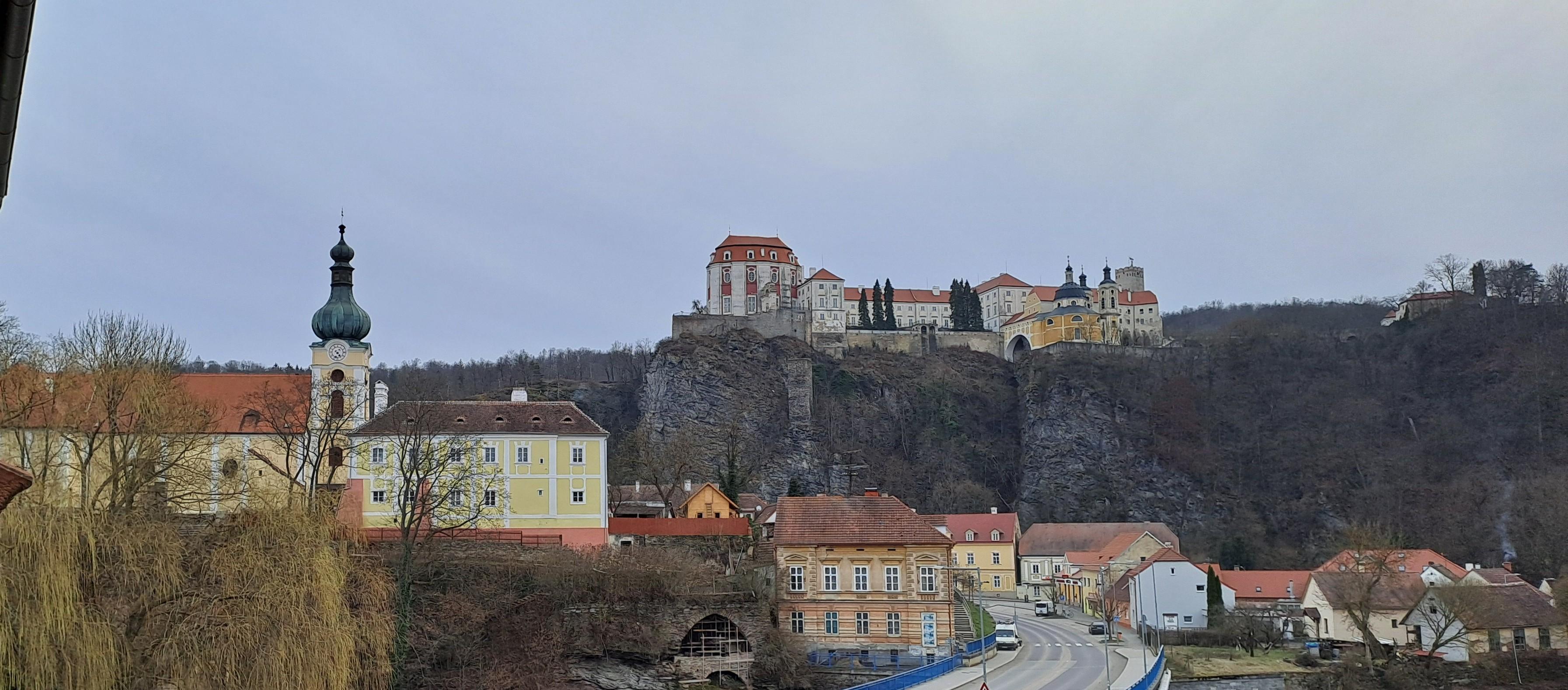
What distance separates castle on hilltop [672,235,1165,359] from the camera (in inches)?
4437

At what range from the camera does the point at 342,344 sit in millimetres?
51281

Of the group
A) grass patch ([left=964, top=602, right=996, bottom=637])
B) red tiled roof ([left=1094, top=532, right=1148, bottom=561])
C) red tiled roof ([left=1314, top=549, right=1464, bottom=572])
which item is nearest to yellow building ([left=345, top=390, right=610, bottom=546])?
grass patch ([left=964, top=602, right=996, bottom=637])

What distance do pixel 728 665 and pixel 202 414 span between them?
57.8 ft

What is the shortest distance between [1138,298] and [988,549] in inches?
2336

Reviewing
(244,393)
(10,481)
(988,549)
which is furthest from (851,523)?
(10,481)

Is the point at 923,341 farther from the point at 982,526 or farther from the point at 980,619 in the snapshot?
the point at 980,619

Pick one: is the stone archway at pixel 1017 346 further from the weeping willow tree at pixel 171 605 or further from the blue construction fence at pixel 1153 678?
the weeping willow tree at pixel 171 605

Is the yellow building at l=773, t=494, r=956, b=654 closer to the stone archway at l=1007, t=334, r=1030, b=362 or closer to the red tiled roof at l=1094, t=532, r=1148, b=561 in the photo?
the red tiled roof at l=1094, t=532, r=1148, b=561

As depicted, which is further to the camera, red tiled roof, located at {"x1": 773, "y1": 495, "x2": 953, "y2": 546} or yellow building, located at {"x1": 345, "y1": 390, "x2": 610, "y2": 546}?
yellow building, located at {"x1": 345, "y1": 390, "x2": 610, "y2": 546}

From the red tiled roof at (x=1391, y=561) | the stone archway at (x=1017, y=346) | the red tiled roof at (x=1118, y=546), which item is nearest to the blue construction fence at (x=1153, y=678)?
the red tiled roof at (x=1391, y=561)

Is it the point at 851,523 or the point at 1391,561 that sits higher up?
the point at 851,523

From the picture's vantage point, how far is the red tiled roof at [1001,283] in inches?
5212

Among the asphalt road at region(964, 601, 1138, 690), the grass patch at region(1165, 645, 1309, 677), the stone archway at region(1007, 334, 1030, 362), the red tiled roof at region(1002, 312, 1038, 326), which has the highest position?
the red tiled roof at region(1002, 312, 1038, 326)

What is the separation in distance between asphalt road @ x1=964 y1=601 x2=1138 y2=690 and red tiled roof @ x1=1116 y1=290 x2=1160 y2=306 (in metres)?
70.1
